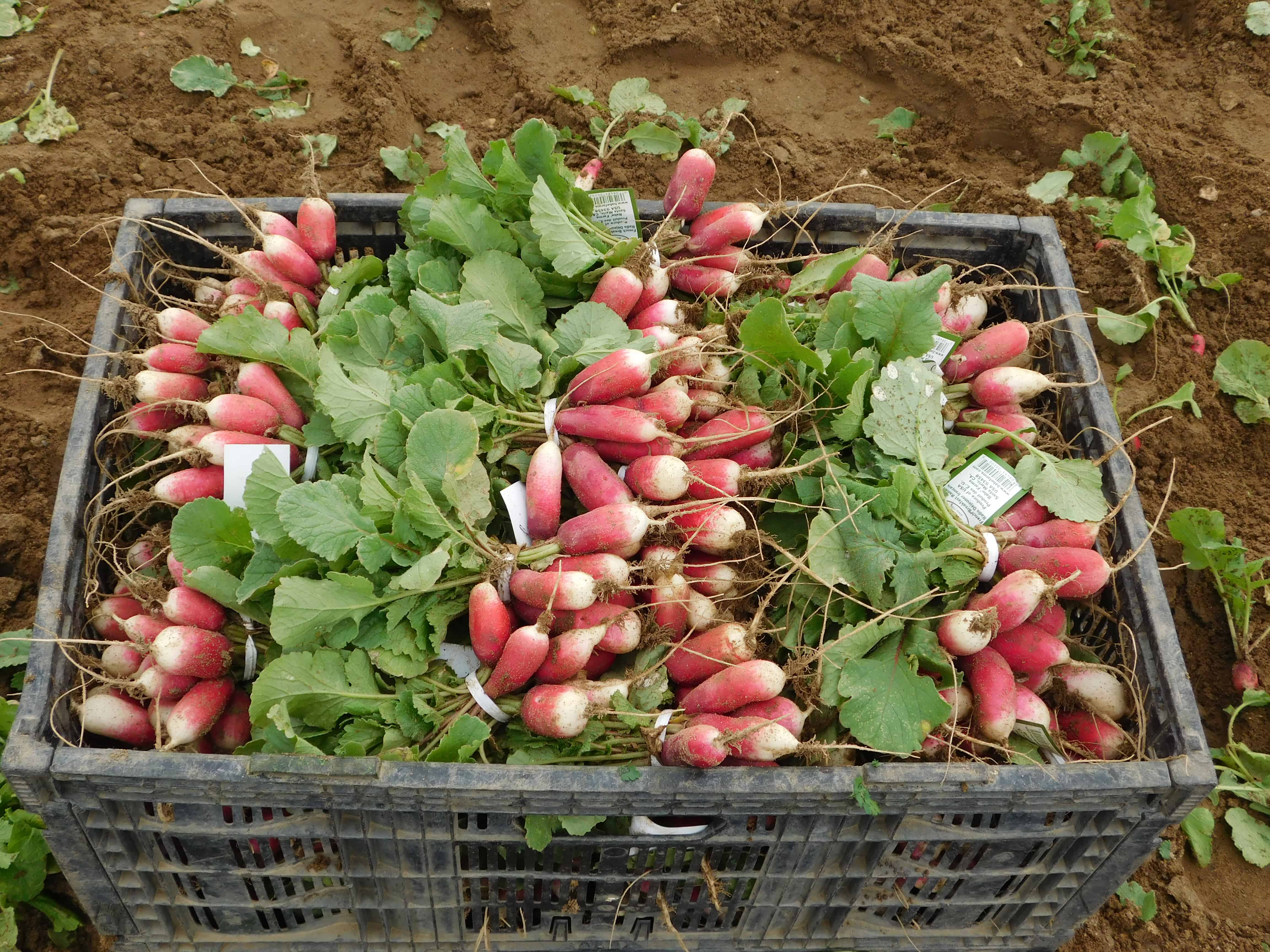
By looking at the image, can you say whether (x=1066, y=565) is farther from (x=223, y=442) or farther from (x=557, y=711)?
(x=223, y=442)

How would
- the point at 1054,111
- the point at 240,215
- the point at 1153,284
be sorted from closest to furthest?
the point at 240,215 → the point at 1153,284 → the point at 1054,111

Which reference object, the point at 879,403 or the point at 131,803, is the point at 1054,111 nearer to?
the point at 879,403

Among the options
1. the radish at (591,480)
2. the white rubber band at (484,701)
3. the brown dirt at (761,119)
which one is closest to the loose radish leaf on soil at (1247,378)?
the brown dirt at (761,119)

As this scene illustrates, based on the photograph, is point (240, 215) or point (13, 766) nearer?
point (13, 766)

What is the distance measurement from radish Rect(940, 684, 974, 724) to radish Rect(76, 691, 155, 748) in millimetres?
1928

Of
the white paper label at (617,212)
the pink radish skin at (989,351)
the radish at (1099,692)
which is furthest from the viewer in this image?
the white paper label at (617,212)

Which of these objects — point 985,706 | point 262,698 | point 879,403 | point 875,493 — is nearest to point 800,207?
point 879,403

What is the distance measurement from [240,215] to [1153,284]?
3.60m

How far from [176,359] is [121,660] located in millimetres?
876

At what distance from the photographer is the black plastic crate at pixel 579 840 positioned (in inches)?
72.7

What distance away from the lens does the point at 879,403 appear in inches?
93.0

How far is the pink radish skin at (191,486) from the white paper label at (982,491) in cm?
193

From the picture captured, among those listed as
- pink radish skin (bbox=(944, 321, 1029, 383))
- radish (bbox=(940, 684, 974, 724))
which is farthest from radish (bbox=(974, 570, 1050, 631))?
pink radish skin (bbox=(944, 321, 1029, 383))

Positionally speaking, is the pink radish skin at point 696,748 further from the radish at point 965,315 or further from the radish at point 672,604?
the radish at point 965,315
